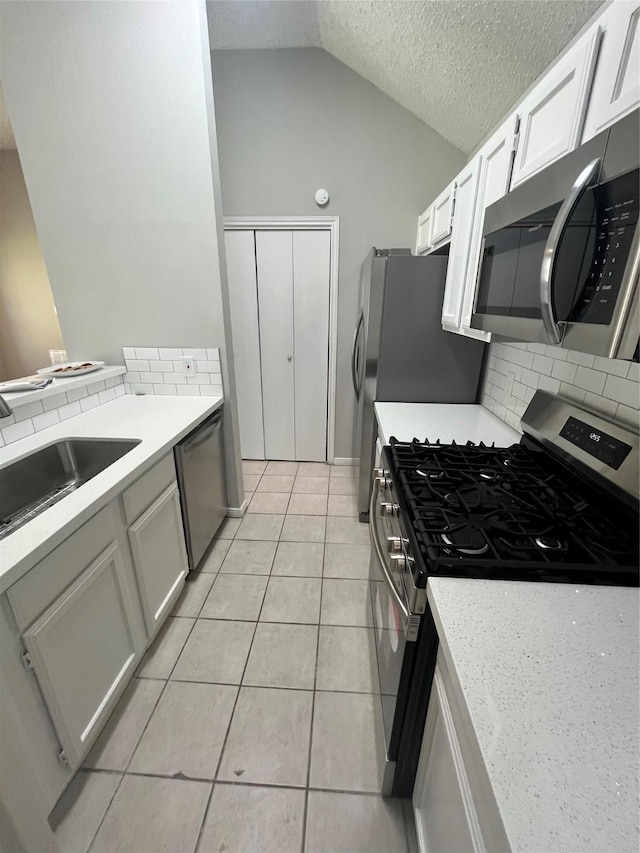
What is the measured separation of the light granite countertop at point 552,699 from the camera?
429mm

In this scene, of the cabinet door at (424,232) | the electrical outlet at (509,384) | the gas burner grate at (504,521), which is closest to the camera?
the gas burner grate at (504,521)

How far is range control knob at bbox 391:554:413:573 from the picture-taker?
0.88 metres

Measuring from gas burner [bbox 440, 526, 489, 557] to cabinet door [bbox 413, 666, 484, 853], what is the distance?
0.28 m

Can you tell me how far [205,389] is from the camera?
7.27 feet

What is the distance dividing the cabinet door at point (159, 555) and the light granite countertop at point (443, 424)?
107cm

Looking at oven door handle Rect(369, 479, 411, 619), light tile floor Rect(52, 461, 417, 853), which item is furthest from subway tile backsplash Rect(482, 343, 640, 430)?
light tile floor Rect(52, 461, 417, 853)

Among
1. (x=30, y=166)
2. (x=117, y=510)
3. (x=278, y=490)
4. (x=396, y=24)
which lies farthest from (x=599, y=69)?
(x=278, y=490)

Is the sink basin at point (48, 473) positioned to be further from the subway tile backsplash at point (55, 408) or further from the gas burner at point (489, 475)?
Answer: the gas burner at point (489, 475)

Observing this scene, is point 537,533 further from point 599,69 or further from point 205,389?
point 205,389

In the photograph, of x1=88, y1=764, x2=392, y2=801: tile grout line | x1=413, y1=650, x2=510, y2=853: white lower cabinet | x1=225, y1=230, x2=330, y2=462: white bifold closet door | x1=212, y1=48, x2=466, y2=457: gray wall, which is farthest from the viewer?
Answer: x1=225, y1=230, x2=330, y2=462: white bifold closet door

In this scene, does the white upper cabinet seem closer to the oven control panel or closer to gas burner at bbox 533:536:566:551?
the oven control panel

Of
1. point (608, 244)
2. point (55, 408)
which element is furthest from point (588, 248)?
point (55, 408)

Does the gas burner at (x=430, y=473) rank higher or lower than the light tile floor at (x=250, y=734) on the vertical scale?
higher

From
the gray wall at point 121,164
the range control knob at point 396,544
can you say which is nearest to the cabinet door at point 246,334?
the gray wall at point 121,164
